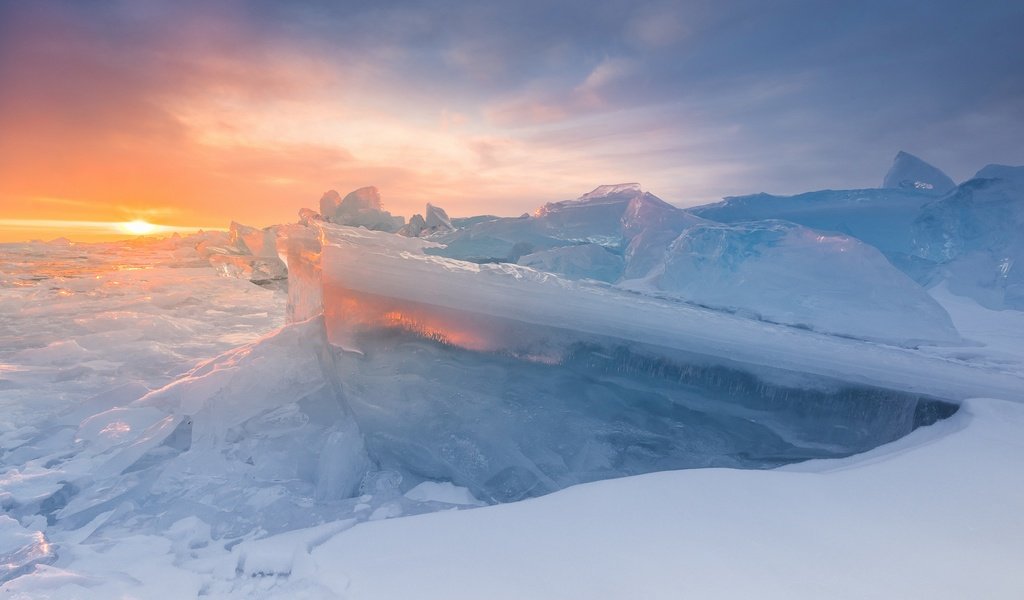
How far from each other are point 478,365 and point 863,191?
1283cm

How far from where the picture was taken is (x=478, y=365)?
3750 millimetres

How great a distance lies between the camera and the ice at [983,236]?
9695 millimetres

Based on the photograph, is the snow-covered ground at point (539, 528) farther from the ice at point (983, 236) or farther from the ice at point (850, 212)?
the ice at point (850, 212)

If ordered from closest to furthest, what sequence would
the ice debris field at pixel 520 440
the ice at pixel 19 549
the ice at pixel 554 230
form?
1. the ice debris field at pixel 520 440
2. the ice at pixel 19 549
3. the ice at pixel 554 230

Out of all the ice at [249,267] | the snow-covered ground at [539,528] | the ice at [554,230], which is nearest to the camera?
the snow-covered ground at [539,528]

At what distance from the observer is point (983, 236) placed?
10.3 metres

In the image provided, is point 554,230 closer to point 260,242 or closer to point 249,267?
point 249,267

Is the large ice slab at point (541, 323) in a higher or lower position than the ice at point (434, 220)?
lower

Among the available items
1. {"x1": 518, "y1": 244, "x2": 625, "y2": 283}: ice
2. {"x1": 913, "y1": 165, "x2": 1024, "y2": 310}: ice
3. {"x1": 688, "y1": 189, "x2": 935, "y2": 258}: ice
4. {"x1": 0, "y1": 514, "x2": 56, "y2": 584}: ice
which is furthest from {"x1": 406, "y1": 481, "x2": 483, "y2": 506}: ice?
{"x1": 913, "y1": 165, "x2": 1024, "y2": 310}: ice

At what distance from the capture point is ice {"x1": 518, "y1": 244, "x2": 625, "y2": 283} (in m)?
9.56

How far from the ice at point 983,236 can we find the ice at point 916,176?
2.48 meters

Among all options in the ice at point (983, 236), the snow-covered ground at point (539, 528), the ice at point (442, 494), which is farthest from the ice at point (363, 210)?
the ice at point (983, 236)

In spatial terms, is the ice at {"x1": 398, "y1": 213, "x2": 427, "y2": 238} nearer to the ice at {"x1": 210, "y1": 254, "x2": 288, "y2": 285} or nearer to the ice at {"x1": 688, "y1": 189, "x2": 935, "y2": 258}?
the ice at {"x1": 210, "y1": 254, "x2": 288, "y2": 285}

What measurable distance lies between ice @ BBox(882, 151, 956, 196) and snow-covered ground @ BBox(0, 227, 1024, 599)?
13.2 meters
